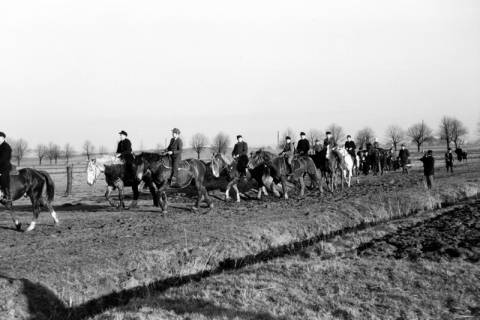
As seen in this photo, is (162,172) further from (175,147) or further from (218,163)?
(218,163)

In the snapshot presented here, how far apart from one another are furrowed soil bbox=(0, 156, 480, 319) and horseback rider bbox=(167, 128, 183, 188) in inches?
43.8

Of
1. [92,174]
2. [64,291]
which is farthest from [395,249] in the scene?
[92,174]

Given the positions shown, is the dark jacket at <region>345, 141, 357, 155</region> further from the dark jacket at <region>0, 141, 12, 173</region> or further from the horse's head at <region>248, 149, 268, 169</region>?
the dark jacket at <region>0, 141, 12, 173</region>

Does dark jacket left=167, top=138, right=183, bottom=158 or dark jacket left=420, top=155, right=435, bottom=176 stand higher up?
dark jacket left=167, top=138, right=183, bottom=158

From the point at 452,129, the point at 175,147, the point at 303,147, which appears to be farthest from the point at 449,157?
the point at 452,129

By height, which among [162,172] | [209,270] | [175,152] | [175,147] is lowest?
[209,270]

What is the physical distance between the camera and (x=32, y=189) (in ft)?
39.4

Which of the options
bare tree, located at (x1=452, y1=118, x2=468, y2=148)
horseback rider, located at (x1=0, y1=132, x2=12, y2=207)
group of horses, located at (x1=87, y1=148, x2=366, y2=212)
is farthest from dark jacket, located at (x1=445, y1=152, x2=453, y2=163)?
bare tree, located at (x1=452, y1=118, x2=468, y2=148)

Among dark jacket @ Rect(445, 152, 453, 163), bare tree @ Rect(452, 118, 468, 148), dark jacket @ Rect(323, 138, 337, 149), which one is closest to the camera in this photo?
dark jacket @ Rect(323, 138, 337, 149)

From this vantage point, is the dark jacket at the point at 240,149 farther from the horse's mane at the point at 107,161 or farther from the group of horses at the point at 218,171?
the horse's mane at the point at 107,161

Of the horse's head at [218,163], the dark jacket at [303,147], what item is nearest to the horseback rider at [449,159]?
the dark jacket at [303,147]

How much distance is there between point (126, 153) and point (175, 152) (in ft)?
5.26

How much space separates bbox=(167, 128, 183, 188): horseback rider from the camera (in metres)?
14.5

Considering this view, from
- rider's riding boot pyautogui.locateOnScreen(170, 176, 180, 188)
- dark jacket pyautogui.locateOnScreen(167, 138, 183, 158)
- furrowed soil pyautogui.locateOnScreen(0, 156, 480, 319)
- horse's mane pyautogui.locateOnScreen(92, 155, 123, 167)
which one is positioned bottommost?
furrowed soil pyautogui.locateOnScreen(0, 156, 480, 319)
